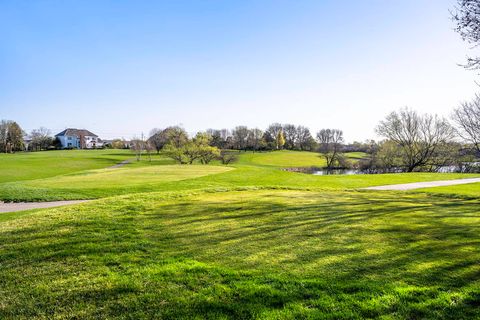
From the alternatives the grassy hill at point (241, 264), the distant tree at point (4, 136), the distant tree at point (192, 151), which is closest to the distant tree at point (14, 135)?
the distant tree at point (4, 136)

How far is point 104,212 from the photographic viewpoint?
31.6 feet

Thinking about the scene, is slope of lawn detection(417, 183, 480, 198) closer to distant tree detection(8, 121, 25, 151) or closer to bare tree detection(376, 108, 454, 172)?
bare tree detection(376, 108, 454, 172)

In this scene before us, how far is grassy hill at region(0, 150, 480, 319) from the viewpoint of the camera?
160 inches

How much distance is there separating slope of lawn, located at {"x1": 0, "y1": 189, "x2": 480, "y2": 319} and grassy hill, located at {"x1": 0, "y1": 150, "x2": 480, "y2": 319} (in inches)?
0.9

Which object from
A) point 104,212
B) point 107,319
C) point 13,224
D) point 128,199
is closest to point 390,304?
point 107,319

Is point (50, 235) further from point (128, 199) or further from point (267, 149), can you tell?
point (267, 149)

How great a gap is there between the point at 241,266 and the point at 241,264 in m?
0.07

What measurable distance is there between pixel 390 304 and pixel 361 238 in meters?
2.87

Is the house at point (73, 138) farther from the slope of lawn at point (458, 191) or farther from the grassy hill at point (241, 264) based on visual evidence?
the grassy hill at point (241, 264)

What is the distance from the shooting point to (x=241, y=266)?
5293mm

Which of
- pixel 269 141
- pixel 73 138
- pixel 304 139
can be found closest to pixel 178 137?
pixel 269 141

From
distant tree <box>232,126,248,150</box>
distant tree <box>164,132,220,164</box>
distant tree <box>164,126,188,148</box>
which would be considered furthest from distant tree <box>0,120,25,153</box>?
distant tree <box>232,126,248,150</box>

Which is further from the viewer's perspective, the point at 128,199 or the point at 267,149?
the point at 267,149

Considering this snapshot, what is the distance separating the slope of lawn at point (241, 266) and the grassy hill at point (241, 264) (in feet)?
0.08
